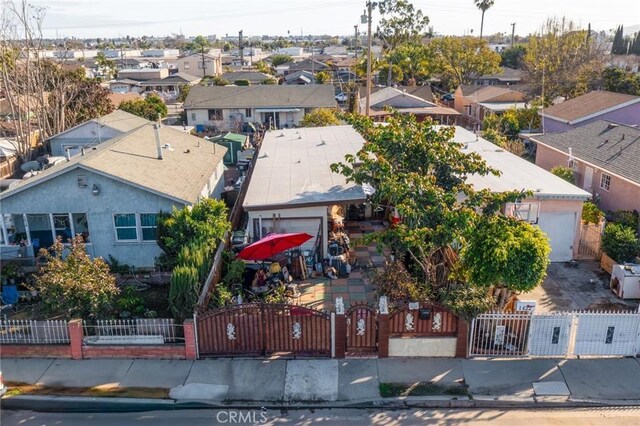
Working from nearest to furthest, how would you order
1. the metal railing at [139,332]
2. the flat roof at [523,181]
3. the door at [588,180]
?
1. the metal railing at [139,332]
2. the flat roof at [523,181]
3. the door at [588,180]

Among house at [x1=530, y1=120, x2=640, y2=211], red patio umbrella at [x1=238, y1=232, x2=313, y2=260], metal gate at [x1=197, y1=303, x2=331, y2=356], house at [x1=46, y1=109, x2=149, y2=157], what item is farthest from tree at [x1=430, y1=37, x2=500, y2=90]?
metal gate at [x1=197, y1=303, x2=331, y2=356]

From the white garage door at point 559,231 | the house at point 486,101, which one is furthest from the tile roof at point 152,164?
the house at point 486,101

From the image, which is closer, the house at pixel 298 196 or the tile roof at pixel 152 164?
the tile roof at pixel 152 164

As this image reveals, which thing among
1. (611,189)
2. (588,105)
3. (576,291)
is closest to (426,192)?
(576,291)

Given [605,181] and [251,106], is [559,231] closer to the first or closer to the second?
[605,181]

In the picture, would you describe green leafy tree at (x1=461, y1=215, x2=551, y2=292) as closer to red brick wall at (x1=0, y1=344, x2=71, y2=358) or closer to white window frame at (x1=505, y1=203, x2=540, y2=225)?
white window frame at (x1=505, y1=203, x2=540, y2=225)

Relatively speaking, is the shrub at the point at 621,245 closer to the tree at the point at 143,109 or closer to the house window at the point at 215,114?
the house window at the point at 215,114
